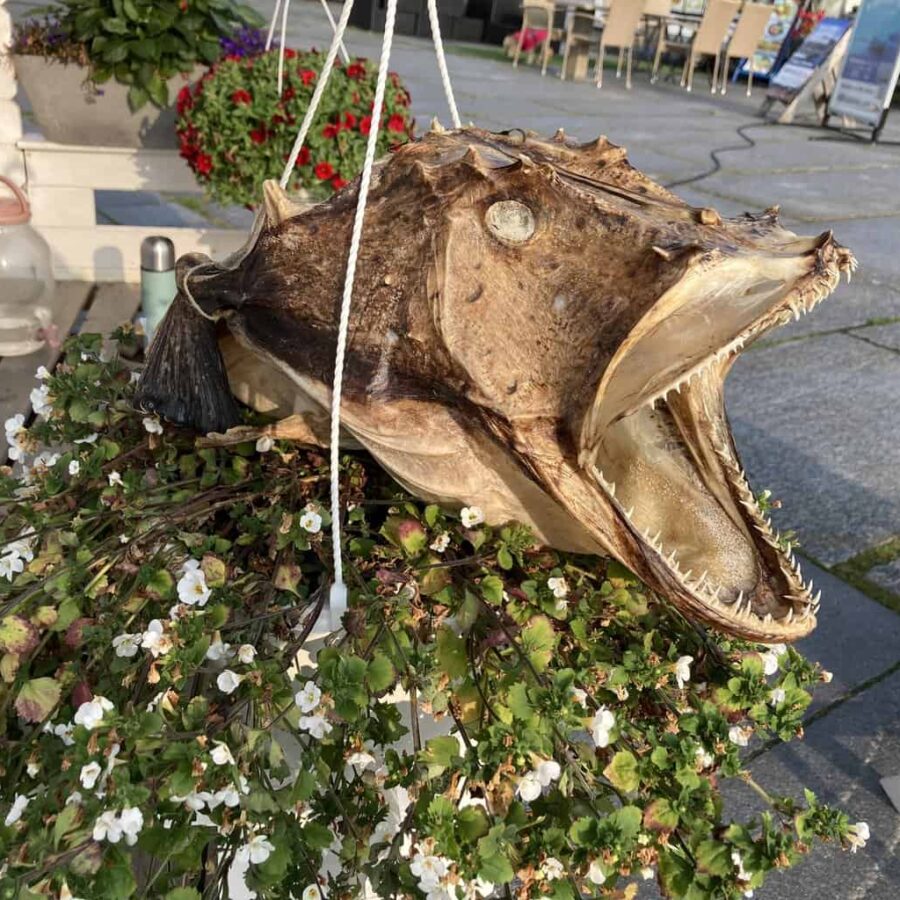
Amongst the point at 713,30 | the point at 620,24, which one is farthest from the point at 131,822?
the point at 713,30

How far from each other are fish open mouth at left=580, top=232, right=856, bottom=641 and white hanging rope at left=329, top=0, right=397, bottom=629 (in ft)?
1.16

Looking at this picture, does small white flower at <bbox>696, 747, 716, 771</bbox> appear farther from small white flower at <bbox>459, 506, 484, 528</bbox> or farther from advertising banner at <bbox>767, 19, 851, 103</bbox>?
advertising banner at <bbox>767, 19, 851, 103</bbox>

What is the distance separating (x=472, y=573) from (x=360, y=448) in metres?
0.30

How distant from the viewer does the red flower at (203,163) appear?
11.9ft

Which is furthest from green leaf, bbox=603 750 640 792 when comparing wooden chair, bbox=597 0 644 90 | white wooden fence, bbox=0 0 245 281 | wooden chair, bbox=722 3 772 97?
wooden chair, bbox=722 3 772 97

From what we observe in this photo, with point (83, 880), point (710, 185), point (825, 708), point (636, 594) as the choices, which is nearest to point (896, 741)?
point (825, 708)

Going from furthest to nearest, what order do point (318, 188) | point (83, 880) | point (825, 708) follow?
point (318, 188) < point (825, 708) < point (83, 880)

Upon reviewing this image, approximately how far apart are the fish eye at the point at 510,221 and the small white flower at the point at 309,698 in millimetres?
673

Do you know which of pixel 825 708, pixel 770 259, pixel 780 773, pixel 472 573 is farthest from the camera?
pixel 825 708

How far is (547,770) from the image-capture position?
1188mm

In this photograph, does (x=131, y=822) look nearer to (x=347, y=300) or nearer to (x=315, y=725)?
(x=315, y=725)

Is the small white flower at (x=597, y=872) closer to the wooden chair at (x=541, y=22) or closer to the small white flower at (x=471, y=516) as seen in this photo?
the small white flower at (x=471, y=516)

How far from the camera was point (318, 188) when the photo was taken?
3.67 m

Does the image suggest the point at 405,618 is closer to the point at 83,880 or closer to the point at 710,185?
the point at 83,880
